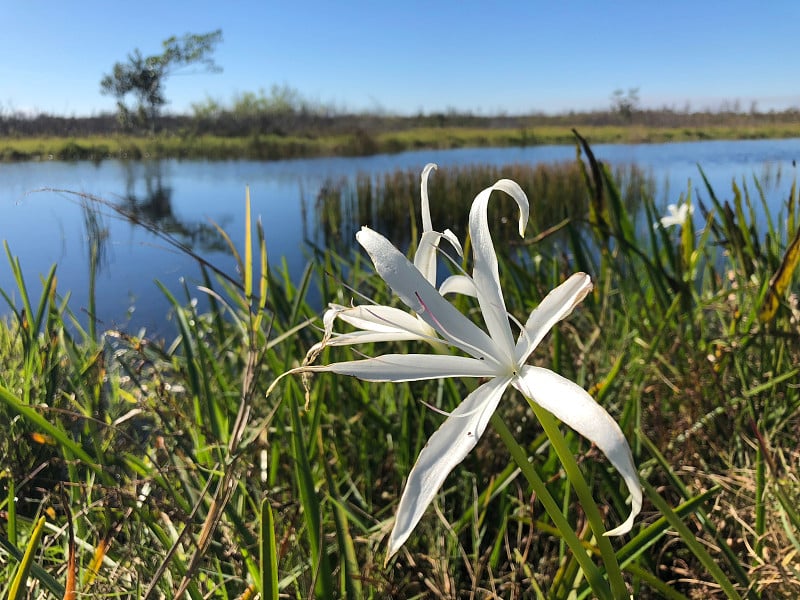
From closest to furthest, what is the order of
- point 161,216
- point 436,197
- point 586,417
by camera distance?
point 586,417 → point 436,197 → point 161,216

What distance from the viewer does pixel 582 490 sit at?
0.33 metres

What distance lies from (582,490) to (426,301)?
15 centimetres

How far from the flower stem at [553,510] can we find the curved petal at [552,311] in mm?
45

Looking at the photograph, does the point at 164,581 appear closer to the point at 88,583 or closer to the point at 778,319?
the point at 88,583

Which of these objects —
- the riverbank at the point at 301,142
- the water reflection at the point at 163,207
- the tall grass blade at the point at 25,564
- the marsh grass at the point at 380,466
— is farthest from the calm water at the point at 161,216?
the riverbank at the point at 301,142

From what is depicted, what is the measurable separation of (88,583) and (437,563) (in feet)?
1.48

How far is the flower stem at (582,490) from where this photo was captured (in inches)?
12.5

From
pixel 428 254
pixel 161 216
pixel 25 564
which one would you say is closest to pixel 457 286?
pixel 428 254

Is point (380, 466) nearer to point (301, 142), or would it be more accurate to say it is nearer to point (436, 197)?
point (436, 197)

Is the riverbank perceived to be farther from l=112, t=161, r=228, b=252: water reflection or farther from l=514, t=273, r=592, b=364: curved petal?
l=514, t=273, r=592, b=364: curved petal

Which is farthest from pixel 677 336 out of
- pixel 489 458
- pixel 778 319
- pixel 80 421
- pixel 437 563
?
pixel 80 421

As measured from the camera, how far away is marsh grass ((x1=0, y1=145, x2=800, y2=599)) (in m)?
0.66

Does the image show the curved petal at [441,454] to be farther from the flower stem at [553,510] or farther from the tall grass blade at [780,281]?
the tall grass blade at [780,281]

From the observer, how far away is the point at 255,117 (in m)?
30.5
